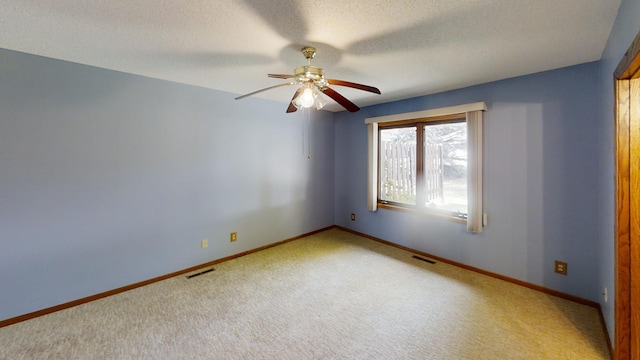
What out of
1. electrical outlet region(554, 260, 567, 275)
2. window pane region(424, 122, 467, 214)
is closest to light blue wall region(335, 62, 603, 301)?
electrical outlet region(554, 260, 567, 275)

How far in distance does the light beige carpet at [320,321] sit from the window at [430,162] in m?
0.91

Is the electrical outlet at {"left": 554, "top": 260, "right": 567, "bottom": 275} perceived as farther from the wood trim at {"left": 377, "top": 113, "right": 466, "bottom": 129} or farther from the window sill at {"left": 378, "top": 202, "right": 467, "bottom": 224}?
the wood trim at {"left": 377, "top": 113, "right": 466, "bottom": 129}

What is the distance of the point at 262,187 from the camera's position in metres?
3.86

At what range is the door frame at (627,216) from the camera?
1.54 meters

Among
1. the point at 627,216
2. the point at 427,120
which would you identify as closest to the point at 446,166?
the point at 427,120

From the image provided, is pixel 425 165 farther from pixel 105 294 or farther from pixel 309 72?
A: pixel 105 294

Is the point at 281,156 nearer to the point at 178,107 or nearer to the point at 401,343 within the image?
the point at 178,107

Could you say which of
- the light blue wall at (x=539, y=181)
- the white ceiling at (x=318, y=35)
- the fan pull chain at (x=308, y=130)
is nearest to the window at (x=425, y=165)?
the light blue wall at (x=539, y=181)

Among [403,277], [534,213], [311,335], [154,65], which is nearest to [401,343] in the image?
[311,335]

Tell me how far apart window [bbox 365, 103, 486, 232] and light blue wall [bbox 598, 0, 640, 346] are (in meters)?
0.98

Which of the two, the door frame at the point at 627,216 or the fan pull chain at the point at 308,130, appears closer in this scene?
the door frame at the point at 627,216

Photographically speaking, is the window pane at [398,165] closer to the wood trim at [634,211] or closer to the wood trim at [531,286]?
the wood trim at [531,286]

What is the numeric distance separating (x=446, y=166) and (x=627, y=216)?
1922 mm

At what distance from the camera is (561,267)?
257cm
